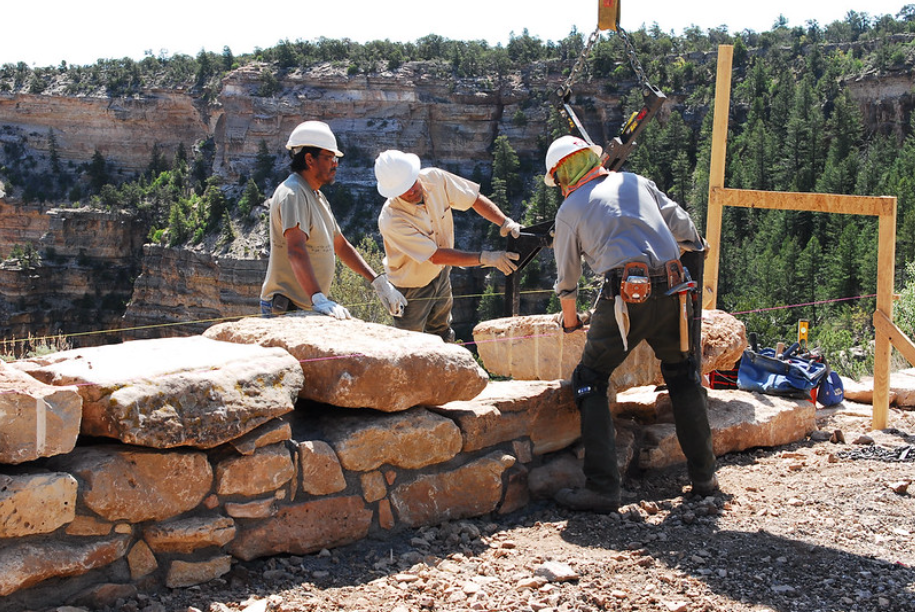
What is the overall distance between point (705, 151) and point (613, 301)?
46315 mm

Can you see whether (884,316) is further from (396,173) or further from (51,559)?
(51,559)

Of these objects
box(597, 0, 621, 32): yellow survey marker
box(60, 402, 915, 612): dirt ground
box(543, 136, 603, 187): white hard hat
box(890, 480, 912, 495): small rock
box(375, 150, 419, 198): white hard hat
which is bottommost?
box(60, 402, 915, 612): dirt ground

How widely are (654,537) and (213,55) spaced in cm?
8070

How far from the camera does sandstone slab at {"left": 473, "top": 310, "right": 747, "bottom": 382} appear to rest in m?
4.84

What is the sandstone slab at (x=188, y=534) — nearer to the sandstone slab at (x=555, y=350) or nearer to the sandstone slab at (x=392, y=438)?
the sandstone slab at (x=392, y=438)

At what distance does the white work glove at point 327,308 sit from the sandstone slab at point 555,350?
0.95 metres

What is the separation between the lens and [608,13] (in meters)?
5.77

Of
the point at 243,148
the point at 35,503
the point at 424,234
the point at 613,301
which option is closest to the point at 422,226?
the point at 424,234

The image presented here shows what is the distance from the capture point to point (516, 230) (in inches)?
198

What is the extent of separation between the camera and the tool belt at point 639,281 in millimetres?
3762

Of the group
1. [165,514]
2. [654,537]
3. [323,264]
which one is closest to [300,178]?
[323,264]

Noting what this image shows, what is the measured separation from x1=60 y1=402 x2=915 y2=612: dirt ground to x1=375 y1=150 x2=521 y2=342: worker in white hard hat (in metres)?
1.51

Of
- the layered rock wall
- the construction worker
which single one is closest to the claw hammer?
the construction worker

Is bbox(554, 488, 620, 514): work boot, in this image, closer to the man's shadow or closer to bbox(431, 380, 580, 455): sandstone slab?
the man's shadow
